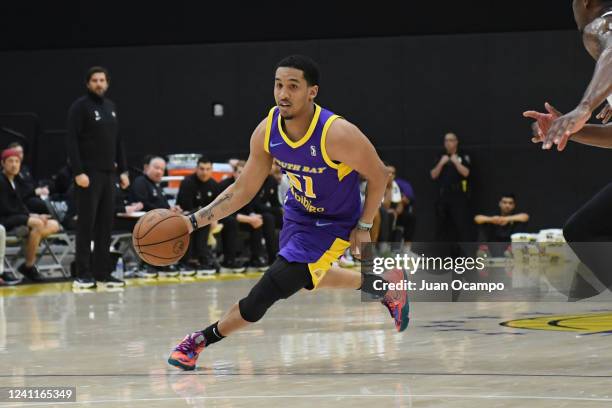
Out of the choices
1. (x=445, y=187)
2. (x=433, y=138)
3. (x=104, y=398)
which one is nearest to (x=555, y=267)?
(x=445, y=187)

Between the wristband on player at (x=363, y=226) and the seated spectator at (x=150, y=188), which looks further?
the seated spectator at (x=150, y=188)

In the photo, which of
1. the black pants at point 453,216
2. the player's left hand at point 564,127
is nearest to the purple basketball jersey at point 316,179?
the player's left hand at point 564,127

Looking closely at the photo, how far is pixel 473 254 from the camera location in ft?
57.2

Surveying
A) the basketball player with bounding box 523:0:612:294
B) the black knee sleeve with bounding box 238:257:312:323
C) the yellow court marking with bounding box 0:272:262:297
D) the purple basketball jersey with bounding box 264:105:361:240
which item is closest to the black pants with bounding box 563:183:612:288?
the basketball player with bounding box 523:0:612:294

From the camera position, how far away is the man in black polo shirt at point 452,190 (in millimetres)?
18016

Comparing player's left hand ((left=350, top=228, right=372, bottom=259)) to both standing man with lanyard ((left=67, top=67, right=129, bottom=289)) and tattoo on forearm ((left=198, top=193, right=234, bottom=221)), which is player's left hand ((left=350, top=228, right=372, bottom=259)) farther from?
standing man with lanyard ((left=67, top=67, right=129, bottom=289))

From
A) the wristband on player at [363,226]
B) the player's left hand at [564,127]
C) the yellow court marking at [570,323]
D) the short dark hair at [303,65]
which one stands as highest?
the short dark hair at [303,65]

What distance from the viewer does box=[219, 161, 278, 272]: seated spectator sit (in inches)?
584

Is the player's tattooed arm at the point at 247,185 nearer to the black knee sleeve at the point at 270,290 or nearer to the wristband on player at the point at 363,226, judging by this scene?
the black knee sleeve at the point at 270,290

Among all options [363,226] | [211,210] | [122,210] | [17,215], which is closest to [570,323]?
[363,226]

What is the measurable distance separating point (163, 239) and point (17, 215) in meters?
7.23

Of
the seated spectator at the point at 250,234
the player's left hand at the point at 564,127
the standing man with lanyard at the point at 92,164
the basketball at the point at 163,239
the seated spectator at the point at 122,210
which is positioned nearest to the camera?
the player's left hand at the point at 564,127

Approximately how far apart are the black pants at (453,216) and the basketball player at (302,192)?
12.0 metres

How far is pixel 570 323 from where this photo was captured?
758 centimetres
